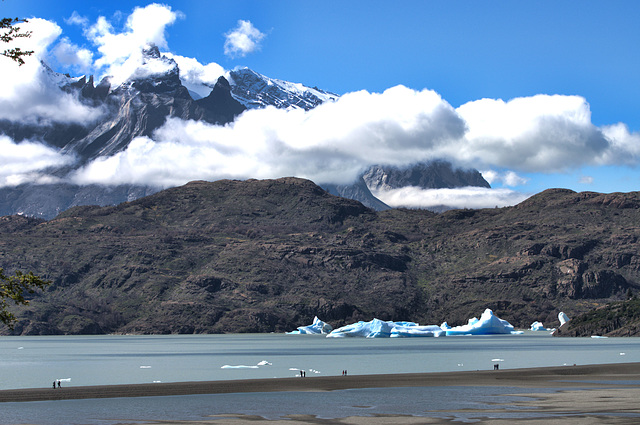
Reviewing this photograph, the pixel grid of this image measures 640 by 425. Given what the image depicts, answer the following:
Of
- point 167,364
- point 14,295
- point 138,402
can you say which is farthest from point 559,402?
point 167,364

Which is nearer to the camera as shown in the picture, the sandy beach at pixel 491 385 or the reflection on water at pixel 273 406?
the sandy beach at pixel 491 385

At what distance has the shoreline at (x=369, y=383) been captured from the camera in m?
68.2

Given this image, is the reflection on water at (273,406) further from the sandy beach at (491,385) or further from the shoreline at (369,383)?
the shoreline at (369,383)

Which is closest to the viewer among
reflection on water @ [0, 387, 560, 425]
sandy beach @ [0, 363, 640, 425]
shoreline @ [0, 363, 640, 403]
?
sandy beach @ [0, 363, 640, 425]

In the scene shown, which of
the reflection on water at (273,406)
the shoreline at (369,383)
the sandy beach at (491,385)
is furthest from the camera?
the shoreline at (369,383)

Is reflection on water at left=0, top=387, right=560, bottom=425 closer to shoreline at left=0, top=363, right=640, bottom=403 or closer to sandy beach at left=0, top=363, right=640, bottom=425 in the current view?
sandy beach at left=0, top=363, right=640, bottom=425

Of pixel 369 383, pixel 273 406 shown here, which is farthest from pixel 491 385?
pixel 273 406

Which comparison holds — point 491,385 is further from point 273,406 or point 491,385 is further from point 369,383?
point 273,406

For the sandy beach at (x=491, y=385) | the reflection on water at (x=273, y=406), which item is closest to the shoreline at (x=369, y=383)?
the sandy beach at (x=491, y=385)

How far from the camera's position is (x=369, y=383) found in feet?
257

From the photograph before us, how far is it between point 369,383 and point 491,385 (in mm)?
13007

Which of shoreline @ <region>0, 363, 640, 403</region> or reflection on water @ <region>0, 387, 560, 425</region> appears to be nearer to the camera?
reflection on water @ <region>0, 387, 560, 425</region>

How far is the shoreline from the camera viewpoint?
6825 centimetres

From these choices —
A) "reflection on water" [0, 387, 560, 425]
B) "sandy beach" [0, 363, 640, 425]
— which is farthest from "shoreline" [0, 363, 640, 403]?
"reflection on water" [0, 387, 560, 425]
